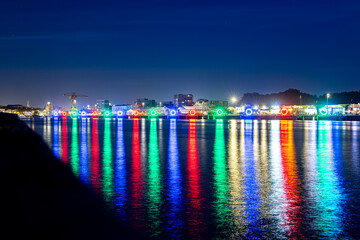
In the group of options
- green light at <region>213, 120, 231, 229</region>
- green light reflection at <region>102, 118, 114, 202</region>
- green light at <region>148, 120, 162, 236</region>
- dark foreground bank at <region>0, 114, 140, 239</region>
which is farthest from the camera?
green light reflection at <region>102, 118, 114, 202</region>

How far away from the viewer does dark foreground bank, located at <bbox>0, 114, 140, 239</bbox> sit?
5891 mm

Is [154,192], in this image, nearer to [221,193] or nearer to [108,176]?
[221,193]

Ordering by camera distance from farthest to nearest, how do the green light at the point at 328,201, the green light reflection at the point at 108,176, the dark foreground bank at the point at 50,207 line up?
1. the green light reflection at the point at 108,176
2. the green light at the point at 328,201
3. the dark foreground bank at the point at 50,207

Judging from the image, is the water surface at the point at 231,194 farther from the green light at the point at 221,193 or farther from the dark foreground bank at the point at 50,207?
the dark foreground bank at the point at 50,207

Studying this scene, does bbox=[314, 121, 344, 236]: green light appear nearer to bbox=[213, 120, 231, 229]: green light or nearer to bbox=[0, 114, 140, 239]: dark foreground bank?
bbox=[213, 120, 231, 229]: green light

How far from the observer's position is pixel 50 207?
7309mm

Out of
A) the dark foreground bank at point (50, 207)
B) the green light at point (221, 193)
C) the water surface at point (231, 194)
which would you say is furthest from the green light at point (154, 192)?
the green light at point (221, 193)

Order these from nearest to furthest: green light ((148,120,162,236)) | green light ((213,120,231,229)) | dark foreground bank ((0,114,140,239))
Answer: dark foreground bank ((0,114,140,239)), green light ((148,120,162,236)), green light ((213,120,231,229))

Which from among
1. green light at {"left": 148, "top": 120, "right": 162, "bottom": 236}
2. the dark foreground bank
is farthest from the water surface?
the dark foreground bank

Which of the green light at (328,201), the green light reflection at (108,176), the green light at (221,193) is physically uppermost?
the green light reflection at (108,176)

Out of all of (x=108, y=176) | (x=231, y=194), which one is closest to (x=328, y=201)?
(x=231, y=194)

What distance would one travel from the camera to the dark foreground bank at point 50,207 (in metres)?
5.89

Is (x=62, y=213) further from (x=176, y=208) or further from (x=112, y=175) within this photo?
(x=112, y=175)

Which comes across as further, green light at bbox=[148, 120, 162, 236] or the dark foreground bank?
green light at bbox=[148, 120, 162, 236]
